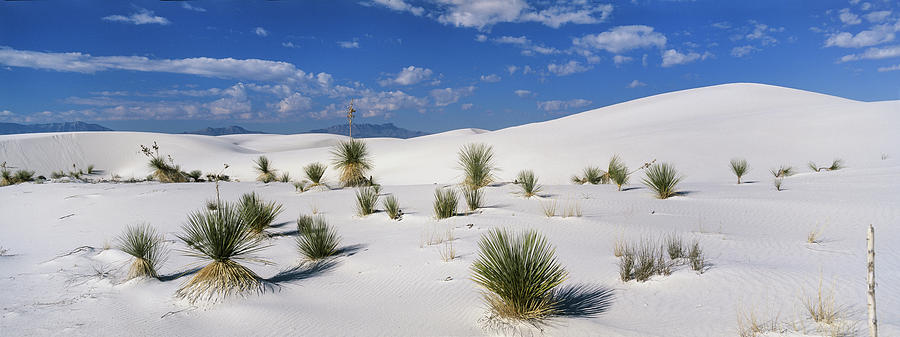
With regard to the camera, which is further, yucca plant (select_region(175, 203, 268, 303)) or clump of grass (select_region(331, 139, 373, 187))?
clump of grass (select_region(331, 139, 373, 187))

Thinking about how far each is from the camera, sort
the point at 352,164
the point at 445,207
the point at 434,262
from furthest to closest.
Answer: the point at 352,164 → the point at 445,207 → the point at 434,262

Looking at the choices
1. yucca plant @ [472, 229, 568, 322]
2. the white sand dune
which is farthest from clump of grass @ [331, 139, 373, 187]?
yucca plant @ [472, 229, 568, 322]

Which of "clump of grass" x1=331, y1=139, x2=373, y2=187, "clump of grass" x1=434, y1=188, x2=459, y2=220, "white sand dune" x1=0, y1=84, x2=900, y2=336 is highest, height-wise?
"clump of grass" x1=331, y1=139, x2=373, y2=187

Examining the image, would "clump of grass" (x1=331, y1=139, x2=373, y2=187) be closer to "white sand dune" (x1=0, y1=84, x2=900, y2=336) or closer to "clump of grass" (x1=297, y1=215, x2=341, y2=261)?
"white sand dune" (x1=0, y1=84, x2=900, y2=336)

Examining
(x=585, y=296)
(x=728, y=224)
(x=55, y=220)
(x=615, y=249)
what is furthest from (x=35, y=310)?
(x=728, y=224)

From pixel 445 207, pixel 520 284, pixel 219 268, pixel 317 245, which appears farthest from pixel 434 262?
pixel 445 207

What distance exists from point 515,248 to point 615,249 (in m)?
2.50

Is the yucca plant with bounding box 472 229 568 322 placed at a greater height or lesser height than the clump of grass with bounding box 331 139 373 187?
lesser

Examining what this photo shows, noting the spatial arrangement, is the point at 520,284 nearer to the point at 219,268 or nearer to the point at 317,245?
the point at 219,268

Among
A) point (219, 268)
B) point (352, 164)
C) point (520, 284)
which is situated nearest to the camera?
point (520, 284)

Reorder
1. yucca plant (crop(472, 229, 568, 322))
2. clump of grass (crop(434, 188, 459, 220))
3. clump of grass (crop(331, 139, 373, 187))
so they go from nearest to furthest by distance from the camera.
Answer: yucca plant (crop(472, 229, 568, 322))
clump of grass (crop(434, 188, 459, 220))
clump of grass (crop(331, 139, 373, 187))

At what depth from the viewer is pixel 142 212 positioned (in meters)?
9.91

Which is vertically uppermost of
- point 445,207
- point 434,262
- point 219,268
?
point 445,207

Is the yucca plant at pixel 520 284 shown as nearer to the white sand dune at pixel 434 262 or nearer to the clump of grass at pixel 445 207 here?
the white sand dune at pixel 434 262
